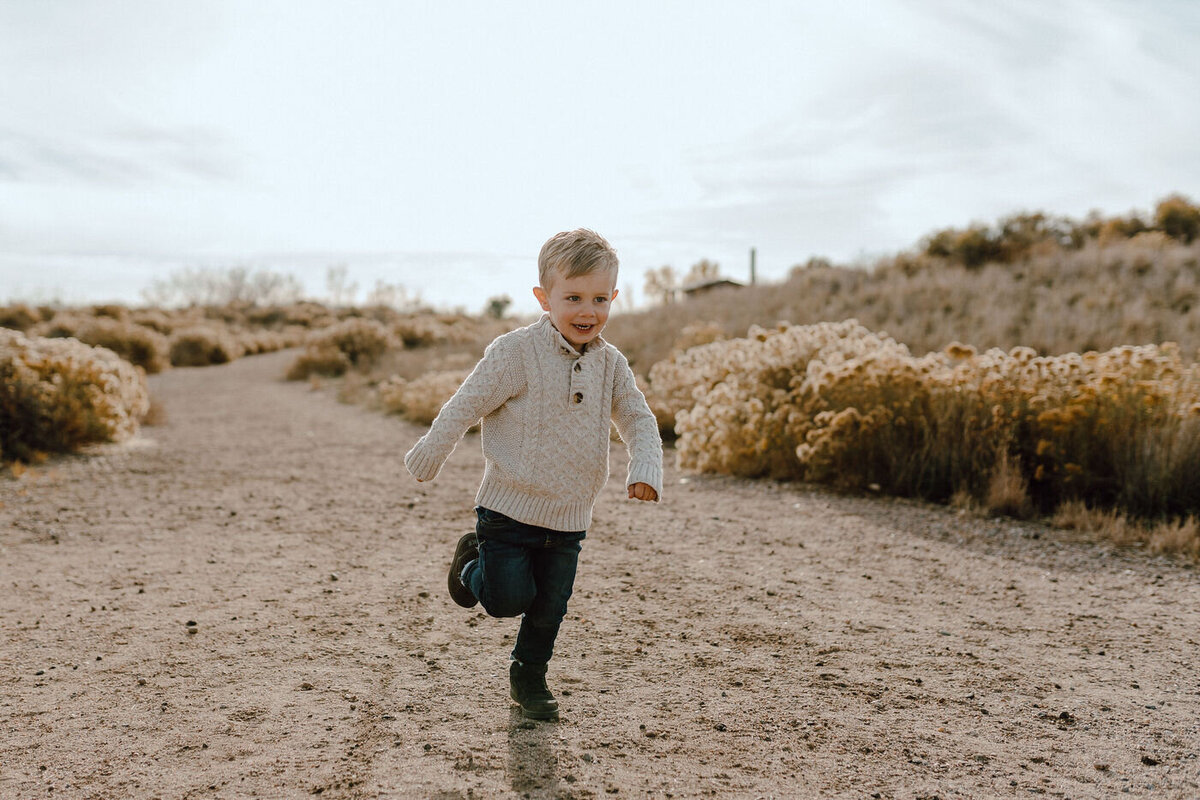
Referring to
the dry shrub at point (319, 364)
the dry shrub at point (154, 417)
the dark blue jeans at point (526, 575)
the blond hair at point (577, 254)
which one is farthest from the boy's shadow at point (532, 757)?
the dry shrub at point (319, 364)

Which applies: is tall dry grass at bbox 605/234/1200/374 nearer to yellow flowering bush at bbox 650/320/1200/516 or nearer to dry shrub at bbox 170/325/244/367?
yellow flowering bush at bbox 650/320/1200/516

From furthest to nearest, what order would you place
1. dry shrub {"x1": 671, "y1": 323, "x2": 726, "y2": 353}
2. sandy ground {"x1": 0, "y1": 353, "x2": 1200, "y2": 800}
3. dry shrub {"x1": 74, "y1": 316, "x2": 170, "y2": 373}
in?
dry shrub {"x1": 74, "y1": 316, "x2": 170, "y2": 373} < dry shrub {"x1": 671, "y1": 323, "x2": 726, "y2": 353} < sandy ground {"x1": 0, "y1": 353, "x2": 1200, "y2": 800}

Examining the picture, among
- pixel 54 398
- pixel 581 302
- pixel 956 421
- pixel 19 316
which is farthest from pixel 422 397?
pixel 19 316

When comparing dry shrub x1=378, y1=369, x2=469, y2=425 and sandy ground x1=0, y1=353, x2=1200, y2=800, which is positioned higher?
dry shrub x1=378, y1=369, x2=469, y2=425

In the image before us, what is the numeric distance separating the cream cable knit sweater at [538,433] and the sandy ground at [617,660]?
79 centimetres

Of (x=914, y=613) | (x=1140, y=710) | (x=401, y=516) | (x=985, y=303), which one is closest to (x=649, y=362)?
(x=985, y=303)

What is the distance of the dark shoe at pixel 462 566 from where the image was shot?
320 cm

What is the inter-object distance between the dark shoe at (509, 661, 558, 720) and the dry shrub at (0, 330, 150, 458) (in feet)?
25.0

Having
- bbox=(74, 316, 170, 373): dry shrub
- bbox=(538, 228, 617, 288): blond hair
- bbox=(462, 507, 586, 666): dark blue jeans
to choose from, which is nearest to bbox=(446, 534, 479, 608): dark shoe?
bbox=(462, 507, 586, 666): dark blue jeans

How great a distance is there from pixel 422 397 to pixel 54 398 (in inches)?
179

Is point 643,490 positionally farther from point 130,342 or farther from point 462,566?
point 130,342

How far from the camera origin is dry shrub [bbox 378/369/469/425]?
1224cm

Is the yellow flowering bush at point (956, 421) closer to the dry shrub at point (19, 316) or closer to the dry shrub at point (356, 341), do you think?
the dry shrub at point (356, 341)

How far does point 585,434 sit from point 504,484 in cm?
32
